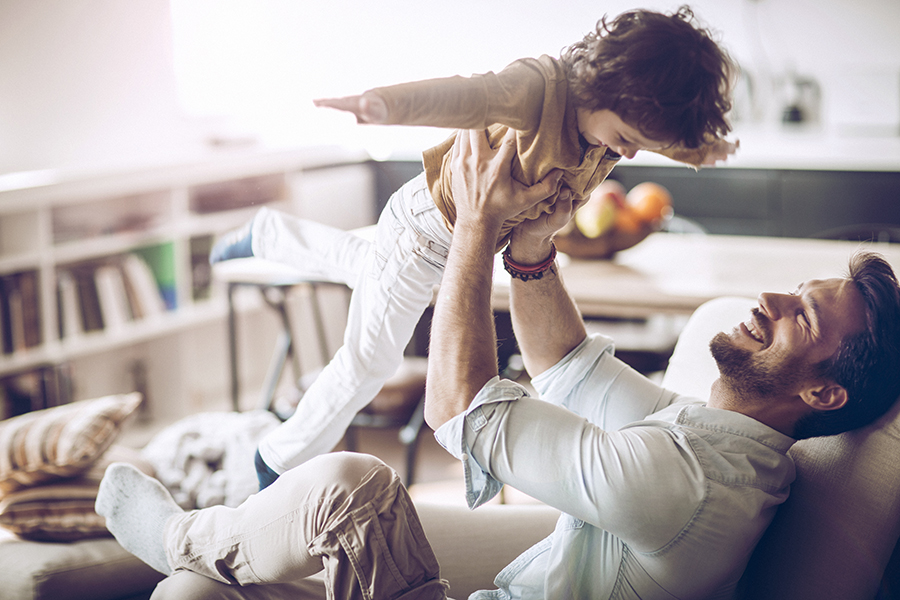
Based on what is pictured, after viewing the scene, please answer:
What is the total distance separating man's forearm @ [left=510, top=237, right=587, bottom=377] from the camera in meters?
0.99

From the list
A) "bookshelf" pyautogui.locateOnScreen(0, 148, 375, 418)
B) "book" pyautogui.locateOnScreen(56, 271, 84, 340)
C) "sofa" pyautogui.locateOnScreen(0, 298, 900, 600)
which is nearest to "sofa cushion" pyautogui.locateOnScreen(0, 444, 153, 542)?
"sofa" pyautogui.locateOnScreen(0, 298, 900, 600)

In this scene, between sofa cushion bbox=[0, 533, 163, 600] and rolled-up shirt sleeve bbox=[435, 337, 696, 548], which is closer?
rolled-up shirt sleeve bbox=[435, 337, 696, 548]

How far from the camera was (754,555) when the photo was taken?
91 centimetres

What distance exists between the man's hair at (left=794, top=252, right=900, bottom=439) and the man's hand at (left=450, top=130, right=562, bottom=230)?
0.36 m

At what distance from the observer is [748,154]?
117 inches

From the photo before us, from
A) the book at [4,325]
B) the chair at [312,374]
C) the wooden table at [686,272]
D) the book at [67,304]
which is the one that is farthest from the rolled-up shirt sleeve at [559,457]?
the book at [67,304]

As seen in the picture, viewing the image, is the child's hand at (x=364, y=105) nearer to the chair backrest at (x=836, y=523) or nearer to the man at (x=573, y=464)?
the man at (x=573, y=464)

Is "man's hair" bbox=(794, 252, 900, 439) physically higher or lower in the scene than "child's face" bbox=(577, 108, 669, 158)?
lower

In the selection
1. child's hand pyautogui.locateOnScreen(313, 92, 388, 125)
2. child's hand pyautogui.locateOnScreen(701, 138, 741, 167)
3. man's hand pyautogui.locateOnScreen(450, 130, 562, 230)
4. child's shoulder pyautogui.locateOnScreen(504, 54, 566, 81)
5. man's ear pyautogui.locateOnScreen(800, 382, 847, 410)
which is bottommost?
man's ear pyautogui.locateOnScreen(800, 382, 847, 410)

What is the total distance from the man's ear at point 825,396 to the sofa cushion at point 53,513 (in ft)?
3.29

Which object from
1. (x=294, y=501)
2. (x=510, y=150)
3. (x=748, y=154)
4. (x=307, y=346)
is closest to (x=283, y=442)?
(x=294, y=501)

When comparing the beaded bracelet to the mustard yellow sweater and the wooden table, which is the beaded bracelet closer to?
the mustard yellow sweater

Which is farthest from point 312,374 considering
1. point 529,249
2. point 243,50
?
point 529,249

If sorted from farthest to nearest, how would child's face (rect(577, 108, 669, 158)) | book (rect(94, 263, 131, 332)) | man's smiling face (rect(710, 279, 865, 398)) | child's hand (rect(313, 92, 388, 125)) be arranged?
book (rect(94, 263, 131, 332)) < man's smiling face (rect(710, 279, 865, 398)) < child's face (rect(577, 108, 669, 158)) < child's hand (rect(313, 92, 388, 125))
